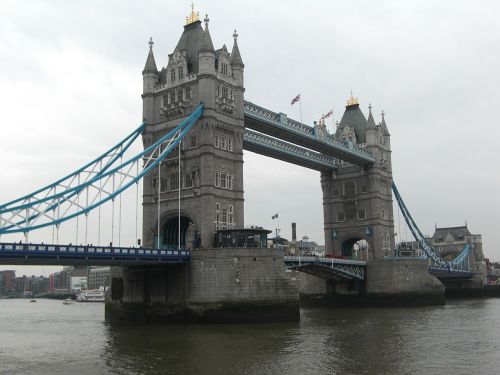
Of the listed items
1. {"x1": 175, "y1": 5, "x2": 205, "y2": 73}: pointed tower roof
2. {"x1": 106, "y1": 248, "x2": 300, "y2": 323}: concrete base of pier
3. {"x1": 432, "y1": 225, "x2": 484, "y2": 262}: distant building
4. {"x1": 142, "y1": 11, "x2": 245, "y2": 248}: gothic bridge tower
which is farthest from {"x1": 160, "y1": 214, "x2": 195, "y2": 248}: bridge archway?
{"x1": 432, "y1": 225, "x2": 484, "y2": 262}: distant building

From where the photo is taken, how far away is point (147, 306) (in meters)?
55.7

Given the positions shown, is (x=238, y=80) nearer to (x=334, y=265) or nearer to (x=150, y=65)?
(x=150, y=65)

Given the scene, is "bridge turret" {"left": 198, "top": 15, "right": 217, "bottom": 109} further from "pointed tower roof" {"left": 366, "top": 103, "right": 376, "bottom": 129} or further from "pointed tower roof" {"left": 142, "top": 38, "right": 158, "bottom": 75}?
"pointed tower roof" {"left": 366, "top": 103, "right": 376, "bottom": 129}

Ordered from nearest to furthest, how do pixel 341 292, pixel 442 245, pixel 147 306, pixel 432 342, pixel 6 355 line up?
pixel 6 355
pixel 432 342
pixel 147 306
pixel 341 292
pixel 442 245

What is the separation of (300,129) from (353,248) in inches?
1279

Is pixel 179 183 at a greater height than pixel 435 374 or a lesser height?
greater

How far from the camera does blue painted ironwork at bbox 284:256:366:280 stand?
68.0 metres

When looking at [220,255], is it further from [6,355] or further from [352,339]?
[6,355]

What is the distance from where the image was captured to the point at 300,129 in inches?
2995

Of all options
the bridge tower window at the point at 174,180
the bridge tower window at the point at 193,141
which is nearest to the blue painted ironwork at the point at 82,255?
the bridge tower window at the point at 174,180

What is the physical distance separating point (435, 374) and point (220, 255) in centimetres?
2713

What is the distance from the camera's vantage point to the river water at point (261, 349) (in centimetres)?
2956

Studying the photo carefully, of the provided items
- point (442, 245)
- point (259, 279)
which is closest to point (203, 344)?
point (259, 279)

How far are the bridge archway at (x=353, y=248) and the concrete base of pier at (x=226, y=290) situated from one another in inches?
1717
